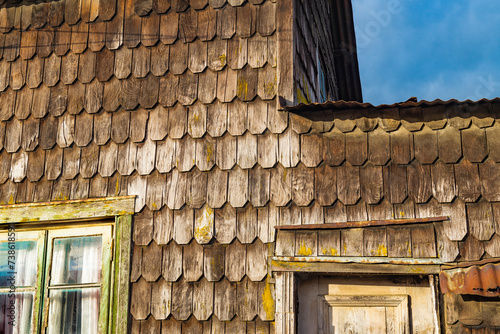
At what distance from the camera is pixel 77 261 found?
16.1ft

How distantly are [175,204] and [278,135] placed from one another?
1080 millimetres

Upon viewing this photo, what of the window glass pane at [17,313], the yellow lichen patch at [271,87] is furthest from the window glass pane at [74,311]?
the yellow lichen patch at [271,87]

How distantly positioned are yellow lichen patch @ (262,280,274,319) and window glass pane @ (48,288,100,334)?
150 centimetres

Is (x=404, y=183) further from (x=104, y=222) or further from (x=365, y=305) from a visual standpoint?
(x=104, y=222)

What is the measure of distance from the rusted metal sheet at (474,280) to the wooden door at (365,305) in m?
0.31

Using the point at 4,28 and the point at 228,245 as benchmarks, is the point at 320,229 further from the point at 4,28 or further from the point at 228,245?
the point at 4,28

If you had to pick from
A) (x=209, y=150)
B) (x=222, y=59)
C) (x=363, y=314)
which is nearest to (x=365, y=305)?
(x=363, y=314)

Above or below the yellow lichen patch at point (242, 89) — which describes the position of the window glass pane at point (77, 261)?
below

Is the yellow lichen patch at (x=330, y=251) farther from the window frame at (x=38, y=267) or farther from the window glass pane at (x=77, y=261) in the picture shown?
the window frame at (x=38, y=267)

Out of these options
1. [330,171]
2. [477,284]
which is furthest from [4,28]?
[477,284]

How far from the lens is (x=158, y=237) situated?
4719 mm

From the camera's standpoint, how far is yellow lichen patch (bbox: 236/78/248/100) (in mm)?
4879

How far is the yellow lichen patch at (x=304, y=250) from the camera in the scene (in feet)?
14.3

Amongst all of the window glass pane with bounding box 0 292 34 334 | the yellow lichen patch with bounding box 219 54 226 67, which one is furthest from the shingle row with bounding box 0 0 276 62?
the window glass pane with bounding box 0 292 34 334
